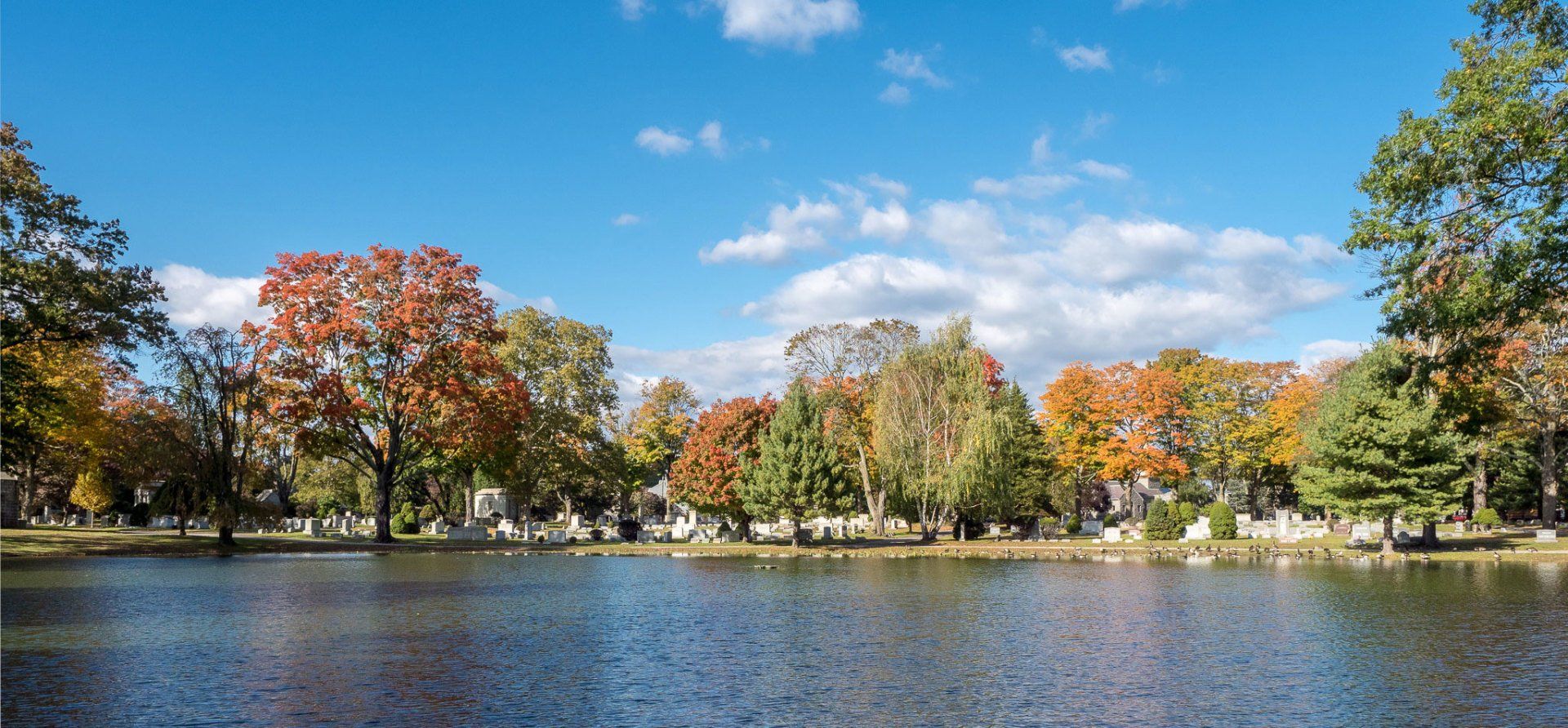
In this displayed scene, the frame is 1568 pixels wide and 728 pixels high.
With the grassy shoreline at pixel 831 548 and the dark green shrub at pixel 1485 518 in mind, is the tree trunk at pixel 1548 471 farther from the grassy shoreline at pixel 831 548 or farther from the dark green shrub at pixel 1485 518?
the dark green shrub at pixel 1485 518

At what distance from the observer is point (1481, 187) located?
87.7ft

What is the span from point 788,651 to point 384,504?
43.4 meters

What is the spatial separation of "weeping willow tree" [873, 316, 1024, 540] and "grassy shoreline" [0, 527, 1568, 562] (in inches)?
112

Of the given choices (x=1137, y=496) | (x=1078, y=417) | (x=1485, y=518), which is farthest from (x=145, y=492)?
(x=1137, y=496)

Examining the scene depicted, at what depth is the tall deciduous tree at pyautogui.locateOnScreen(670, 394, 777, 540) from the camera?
56.4 metres

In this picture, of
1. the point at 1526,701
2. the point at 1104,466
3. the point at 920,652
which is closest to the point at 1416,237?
the point at 1526,701

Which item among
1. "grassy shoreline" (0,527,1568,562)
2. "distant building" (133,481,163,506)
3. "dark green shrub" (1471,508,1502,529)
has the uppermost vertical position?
"distant building" (133,481,163,506)

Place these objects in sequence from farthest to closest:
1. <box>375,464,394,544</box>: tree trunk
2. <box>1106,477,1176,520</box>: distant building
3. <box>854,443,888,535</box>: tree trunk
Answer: <box>1106,477,1176,520</box>: distant building < <box>854,443,888,535</box>: tree trunk < <box>375,464,394,544</box>: tree trunk

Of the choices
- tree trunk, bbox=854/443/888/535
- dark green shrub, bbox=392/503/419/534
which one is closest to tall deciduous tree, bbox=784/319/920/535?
tree trunk, bbox=854/443/888/535

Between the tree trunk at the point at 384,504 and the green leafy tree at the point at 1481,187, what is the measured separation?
152 ft

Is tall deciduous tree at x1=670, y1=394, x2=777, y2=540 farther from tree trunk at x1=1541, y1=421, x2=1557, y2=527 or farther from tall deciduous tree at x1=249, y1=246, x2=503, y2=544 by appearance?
tree trunk at x1=1541, y1=421, x2=1557, y2=527

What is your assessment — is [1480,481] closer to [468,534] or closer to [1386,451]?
[1386,451]

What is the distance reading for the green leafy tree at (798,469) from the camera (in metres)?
50.8

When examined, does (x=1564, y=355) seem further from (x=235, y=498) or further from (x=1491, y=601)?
(x=235, y=498)
